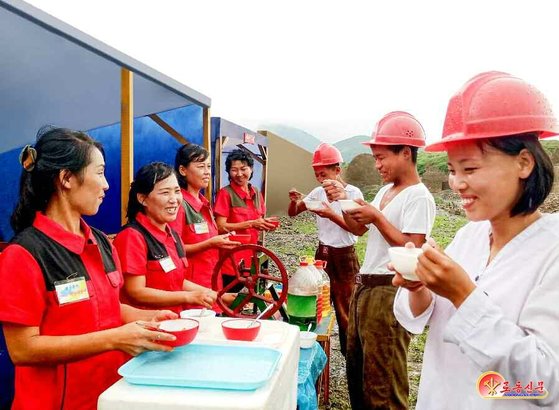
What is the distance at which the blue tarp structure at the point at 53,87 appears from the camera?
236cm

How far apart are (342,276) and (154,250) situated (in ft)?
9.07

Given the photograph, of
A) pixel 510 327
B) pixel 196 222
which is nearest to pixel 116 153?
pixel 196 222

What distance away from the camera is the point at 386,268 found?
2.65 m

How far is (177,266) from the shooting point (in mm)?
2678

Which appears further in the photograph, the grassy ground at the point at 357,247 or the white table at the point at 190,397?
the grassy ground at the point at 357,247

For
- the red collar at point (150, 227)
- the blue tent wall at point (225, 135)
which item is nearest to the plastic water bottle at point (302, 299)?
the red collar at point (150, 227)

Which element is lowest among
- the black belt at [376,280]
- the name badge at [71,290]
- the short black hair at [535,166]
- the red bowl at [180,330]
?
the black belt at [376,280]

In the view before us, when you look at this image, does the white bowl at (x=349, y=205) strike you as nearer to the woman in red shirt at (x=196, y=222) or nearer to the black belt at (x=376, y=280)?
the black belt at (x=376, y=280)

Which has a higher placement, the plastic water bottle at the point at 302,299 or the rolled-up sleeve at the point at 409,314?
the rolled-up sleeve at the point at 409,314

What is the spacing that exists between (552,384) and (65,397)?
163cm

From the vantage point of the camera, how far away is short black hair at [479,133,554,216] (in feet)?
3.90

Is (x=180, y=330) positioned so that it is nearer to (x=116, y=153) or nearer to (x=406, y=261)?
(x=406, y=261)

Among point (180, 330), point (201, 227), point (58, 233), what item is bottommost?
point (180, 330)

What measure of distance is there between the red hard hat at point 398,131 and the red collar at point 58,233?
5.91ft
